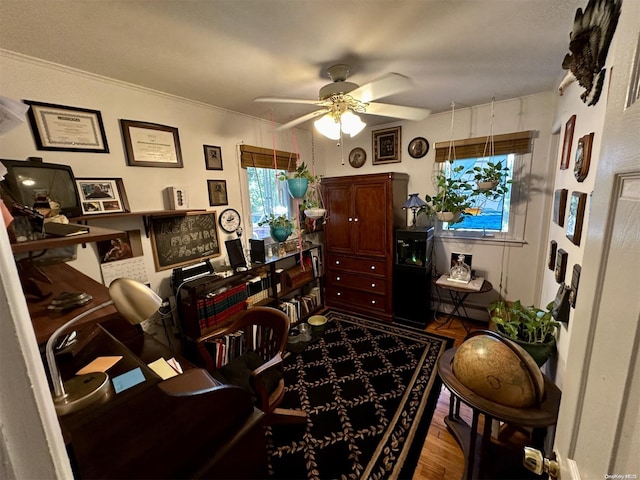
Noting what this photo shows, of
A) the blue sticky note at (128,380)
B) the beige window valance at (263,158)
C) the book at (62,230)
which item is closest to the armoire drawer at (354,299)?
the beige window valance at (263,158)

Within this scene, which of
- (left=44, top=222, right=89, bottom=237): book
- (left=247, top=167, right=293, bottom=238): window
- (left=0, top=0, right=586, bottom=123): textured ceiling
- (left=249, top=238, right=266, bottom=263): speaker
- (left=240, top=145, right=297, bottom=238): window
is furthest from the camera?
(left=247, top=167, right=293, bottom=238): window

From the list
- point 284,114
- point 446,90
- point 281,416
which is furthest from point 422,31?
point 281,416

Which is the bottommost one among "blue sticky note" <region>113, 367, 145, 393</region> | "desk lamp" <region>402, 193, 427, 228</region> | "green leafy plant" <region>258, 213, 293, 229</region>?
"blue sticky note" <region>113, 367, 145, 393</region>

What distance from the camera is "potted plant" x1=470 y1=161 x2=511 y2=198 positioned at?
7.91ft

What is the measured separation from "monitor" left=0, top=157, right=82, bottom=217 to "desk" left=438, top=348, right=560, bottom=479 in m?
2.09

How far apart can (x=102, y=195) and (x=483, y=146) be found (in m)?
3.42

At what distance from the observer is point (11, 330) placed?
337 millimetres

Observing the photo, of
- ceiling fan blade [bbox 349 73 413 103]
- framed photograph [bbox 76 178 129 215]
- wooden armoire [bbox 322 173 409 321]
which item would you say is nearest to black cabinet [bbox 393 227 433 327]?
wooden armoire [bbox 322 173 409 321]

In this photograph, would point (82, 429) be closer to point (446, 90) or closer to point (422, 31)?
point (422, 31)

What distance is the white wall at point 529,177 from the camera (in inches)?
95.0

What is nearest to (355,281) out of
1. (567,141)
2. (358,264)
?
(358,264)

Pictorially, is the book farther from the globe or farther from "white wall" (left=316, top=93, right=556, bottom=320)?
"white wall" (left=316, top=93, right=556, bottom=320)

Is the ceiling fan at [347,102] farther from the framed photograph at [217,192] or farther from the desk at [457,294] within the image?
the desk at [457,294]

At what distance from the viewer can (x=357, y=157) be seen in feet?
11.3
